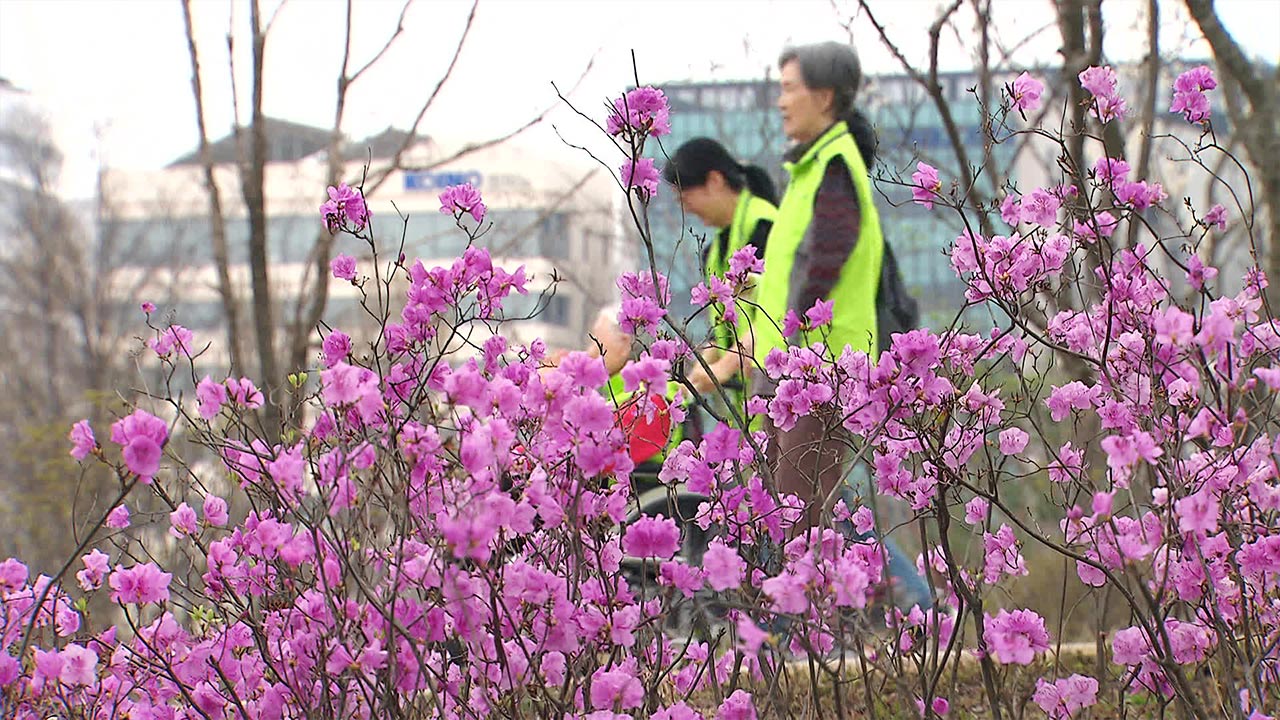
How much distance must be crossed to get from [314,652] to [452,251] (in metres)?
54.3

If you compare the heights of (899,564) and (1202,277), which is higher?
(1202,277)

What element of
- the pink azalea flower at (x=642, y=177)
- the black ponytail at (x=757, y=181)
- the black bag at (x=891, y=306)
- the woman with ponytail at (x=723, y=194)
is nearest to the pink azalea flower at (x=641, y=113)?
the pink azalea flower at (x=642, y=177)

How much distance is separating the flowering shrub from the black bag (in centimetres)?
114

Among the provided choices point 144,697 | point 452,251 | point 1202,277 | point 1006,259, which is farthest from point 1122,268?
point 452,251

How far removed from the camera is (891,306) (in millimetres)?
3684

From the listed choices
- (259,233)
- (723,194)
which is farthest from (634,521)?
(259,233)

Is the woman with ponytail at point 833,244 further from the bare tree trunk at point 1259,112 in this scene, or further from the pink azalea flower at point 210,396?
the pink azalea flower at point 210,396

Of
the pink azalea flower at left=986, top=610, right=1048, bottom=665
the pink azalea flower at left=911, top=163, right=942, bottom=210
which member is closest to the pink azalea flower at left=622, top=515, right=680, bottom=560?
the pink azalea flower at left=986, top=610, right=1048, bottom=665

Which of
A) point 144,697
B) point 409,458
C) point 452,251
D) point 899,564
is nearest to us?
point 409,458

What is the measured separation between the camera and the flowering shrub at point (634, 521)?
1651 millimetres

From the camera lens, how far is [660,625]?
187 cm

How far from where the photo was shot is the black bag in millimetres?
3639

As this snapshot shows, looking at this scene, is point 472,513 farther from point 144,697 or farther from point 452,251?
point 452,251

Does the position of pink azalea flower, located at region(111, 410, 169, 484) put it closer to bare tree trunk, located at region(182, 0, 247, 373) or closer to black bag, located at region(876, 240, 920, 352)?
black bag, located at region(876, 240, 920, 352)
